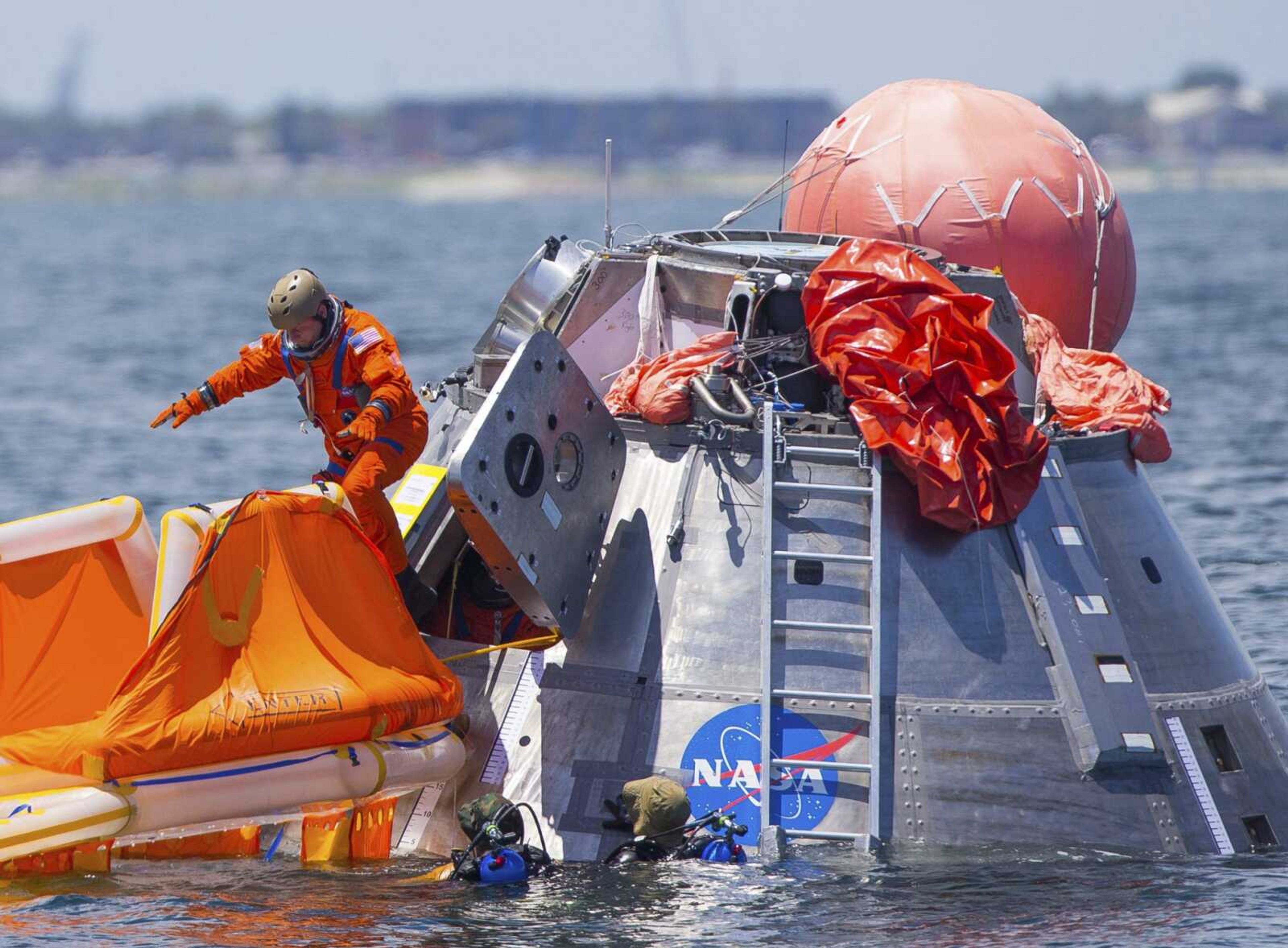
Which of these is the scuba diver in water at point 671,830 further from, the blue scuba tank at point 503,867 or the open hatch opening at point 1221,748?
the open hatch opening at point 1221,748

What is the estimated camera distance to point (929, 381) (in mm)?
11539

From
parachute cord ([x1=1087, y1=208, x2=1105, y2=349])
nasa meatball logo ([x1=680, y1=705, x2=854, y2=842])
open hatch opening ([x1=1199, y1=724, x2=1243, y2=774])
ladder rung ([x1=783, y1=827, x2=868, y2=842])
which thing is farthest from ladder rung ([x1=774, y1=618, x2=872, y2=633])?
parachute cord ([x1=1087, y1=208, x2=1105, y2=349])

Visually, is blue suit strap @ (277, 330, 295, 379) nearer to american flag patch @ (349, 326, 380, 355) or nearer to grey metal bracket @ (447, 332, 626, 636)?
american flag patch @ (349, 326, 380, 355)

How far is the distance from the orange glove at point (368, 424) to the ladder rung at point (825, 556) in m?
2.34

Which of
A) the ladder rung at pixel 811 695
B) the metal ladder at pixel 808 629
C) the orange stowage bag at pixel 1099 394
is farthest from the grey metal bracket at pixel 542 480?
the orange stowage bag at pixel 1099 394

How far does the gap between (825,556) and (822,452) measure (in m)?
0.61

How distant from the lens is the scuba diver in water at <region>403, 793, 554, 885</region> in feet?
35.1

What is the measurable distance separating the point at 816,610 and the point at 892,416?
1.14m

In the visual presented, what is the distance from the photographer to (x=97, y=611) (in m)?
11.6

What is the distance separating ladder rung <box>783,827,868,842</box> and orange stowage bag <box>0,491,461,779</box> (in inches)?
79.3

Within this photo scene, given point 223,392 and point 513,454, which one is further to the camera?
point 223,392

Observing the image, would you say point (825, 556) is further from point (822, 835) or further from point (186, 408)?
point (186, 408)

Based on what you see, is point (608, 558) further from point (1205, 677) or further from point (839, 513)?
point (1205, 677)

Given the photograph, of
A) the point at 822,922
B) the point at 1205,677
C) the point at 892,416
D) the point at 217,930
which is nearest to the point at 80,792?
the point at 217,930
